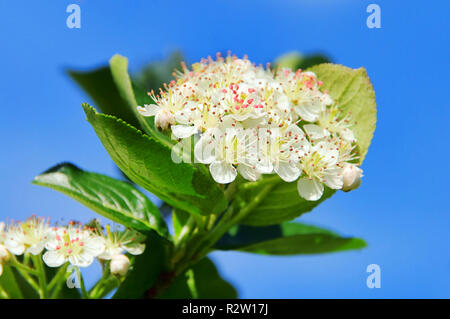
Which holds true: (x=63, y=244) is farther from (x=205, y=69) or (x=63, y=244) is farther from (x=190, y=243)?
(x=205, y=69)

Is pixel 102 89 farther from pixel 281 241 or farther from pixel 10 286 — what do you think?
pixel 281 241

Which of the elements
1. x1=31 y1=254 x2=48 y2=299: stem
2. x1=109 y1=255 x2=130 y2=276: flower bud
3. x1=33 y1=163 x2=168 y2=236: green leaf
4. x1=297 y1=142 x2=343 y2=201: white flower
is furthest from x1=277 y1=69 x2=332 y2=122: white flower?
x1=31 y1=254 x2=48 y2=299: stem

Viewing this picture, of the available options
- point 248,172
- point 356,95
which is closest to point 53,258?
point 248,172

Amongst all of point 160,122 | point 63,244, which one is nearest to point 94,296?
point 63,244

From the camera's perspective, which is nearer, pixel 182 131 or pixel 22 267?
pixel 182 131

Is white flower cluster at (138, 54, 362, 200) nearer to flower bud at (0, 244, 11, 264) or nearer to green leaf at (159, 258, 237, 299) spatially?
green leaf at (159, 258, 237, 299)

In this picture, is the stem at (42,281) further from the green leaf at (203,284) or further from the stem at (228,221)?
the stem at (228,221)

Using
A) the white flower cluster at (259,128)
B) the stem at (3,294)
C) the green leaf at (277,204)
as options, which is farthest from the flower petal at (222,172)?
the stem at (3,294)
